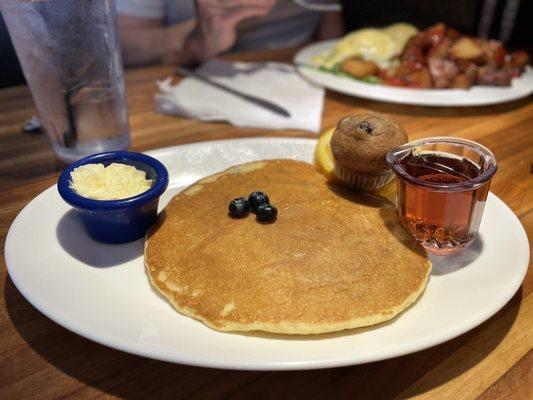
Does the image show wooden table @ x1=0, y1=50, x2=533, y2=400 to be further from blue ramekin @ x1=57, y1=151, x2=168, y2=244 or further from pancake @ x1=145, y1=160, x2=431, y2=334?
blue ramekin @ x1=57, y1=151, x2=168, y2=244

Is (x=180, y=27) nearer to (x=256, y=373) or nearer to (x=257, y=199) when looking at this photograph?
(x=257, y=199)

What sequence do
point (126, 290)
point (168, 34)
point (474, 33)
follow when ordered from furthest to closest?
point (474, 33), point (168, 34), point (126, 290)

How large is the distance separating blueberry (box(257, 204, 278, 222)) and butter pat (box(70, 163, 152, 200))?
0.30m

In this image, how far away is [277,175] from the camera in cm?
140

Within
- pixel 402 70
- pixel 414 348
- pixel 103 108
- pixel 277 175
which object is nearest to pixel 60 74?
pixel 103 108

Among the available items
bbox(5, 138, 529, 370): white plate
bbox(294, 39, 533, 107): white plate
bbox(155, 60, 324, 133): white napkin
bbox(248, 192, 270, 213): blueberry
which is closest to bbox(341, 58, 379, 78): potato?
bbox(294, 39, 533, 107): white plate

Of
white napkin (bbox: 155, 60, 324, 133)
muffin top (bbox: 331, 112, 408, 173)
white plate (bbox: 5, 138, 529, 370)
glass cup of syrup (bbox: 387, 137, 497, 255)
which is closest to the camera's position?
white plate (bbox: 5, 138, 529, 370)

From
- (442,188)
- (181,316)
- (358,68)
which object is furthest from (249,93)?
(181,316)

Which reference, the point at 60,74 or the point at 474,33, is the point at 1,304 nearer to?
the point at 60,74

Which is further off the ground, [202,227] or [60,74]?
[60,74]

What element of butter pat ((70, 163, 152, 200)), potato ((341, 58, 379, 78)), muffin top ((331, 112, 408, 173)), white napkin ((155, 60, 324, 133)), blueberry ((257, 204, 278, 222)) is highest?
muffin top ((331, 112, 408, 173))

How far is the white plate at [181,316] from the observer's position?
84 cm

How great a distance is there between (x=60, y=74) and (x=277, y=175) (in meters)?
0.79

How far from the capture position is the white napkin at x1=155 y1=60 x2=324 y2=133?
203 cm
